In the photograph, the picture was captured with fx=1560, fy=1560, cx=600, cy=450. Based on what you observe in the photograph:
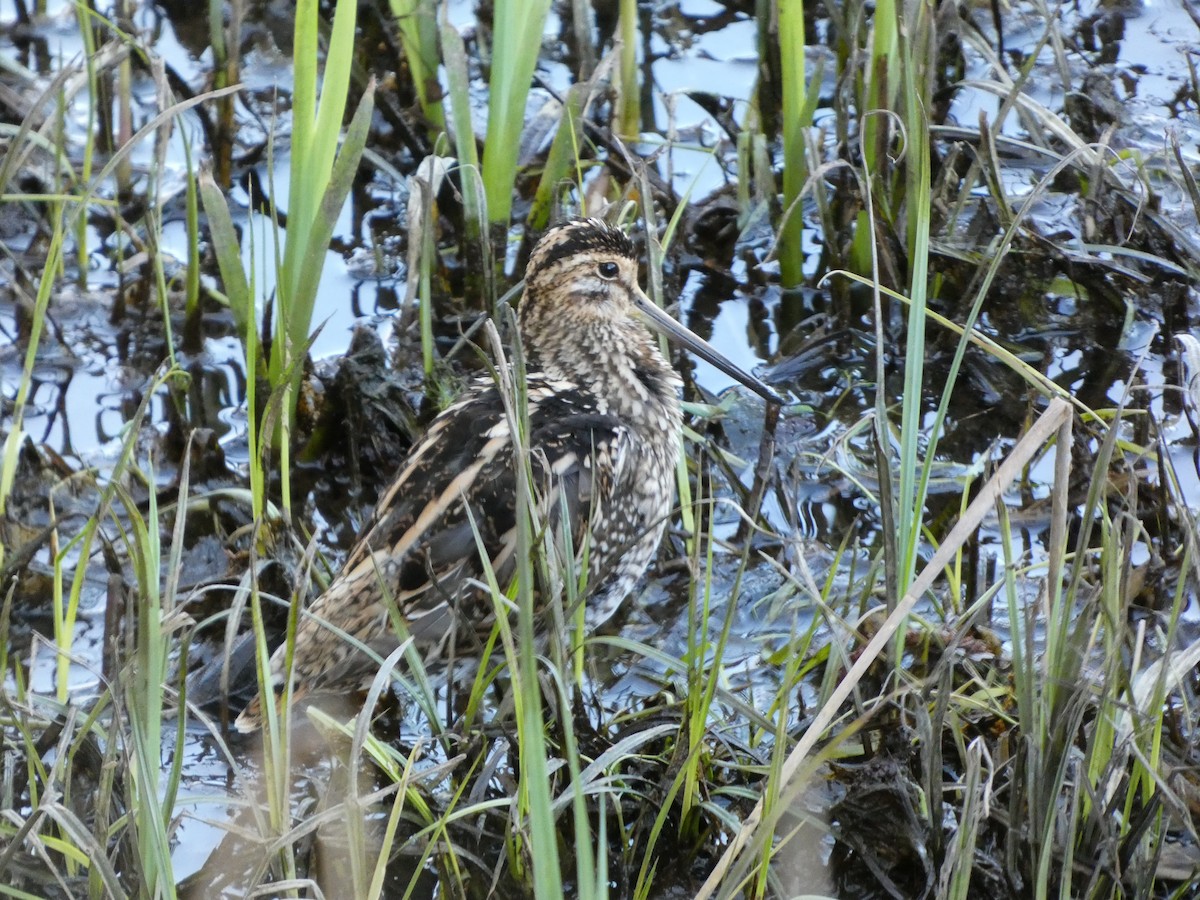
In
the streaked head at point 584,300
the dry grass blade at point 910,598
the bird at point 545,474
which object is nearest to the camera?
the dry grass blade at point 910,598

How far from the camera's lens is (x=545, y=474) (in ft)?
9.32

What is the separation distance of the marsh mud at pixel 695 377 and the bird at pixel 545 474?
18 cm

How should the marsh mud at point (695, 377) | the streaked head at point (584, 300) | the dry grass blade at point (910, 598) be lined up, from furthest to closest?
1. the streaked head at point (584, 300)
2. the marsh mud at point (695, 377)
3. the dry grass blade at point (910, 598)

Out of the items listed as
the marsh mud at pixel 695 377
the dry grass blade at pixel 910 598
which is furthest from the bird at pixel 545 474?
the dry grass blade at pixel 910 598

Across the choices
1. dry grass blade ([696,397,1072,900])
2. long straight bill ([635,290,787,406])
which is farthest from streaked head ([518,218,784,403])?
dry grass blade ([696,397,1072,900])

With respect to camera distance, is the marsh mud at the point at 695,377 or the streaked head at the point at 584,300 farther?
the streaked head at the point at 584,300

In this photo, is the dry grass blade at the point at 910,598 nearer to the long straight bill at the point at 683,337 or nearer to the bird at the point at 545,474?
the bird at the point at 545,474

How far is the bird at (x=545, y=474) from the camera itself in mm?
3039

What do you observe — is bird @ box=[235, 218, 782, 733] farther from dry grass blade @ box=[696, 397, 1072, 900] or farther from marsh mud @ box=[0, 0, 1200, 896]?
dry grass blade @ box=[696, 397, 1072, 900]

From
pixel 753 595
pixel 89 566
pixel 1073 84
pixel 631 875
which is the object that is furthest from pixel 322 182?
pixel 1073 84

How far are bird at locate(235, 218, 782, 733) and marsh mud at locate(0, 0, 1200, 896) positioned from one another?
184 millimetres

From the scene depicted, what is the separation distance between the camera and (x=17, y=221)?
4773mm

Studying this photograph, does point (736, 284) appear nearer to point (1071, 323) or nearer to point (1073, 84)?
point (1071, 323)

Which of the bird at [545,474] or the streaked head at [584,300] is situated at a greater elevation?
the streaked head at [584,300]
